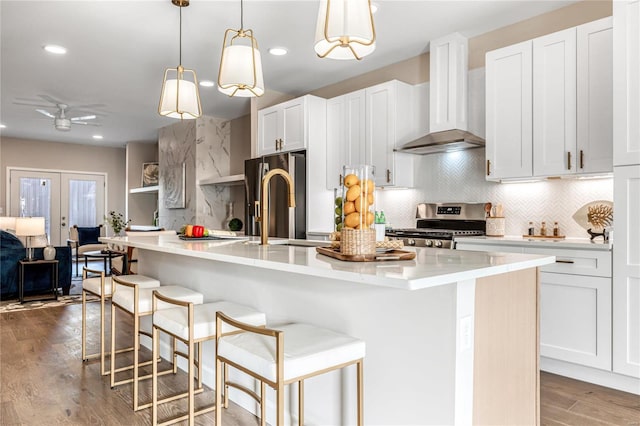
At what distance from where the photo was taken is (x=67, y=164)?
9.60 m

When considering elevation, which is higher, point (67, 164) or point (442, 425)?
point (67, 164)

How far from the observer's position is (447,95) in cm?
393

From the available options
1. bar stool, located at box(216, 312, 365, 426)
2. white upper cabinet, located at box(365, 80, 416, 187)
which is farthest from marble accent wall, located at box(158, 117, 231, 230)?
bar stool, located at box(216, 312, 365, 426)

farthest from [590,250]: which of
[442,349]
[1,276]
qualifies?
[1,276]

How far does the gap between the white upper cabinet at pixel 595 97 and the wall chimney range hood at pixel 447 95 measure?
839 millimetres

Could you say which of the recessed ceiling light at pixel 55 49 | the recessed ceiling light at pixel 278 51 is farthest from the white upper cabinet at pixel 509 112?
the recessed ceiling light at pixel 55 49

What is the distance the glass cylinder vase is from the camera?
1.72 m

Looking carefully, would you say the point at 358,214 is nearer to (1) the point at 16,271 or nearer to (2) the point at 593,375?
(2) the point at 593,375

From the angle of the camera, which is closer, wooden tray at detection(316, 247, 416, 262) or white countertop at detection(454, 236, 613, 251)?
wooden tray at detection(316, 247, 416, 262)

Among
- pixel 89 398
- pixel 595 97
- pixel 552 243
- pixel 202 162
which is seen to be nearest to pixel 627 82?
pixel 595 97

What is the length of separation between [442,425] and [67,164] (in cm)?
1021

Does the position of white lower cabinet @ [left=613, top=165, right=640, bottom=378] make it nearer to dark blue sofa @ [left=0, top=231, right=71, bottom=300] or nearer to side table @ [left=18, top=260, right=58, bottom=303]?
side table @ [left=18, top=260, right=58, bottom=303]

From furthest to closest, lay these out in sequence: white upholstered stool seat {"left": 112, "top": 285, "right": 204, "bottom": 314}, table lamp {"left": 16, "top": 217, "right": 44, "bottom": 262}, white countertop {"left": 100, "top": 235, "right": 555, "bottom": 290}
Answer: table lamp {"left": 16, "top": 217, "right": 44, "bottom": 262}
white upholstered stool seat {"left": 112, "top": 285, "right": 204, "bottom": 314}
white countertop {"left": 100, "top": 235, "right": 555, "bottom": 290}

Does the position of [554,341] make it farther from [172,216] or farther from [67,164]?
[67,164]
